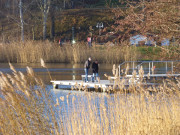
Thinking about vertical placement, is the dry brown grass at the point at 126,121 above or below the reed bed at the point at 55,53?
above

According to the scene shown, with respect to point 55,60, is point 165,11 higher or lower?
higher

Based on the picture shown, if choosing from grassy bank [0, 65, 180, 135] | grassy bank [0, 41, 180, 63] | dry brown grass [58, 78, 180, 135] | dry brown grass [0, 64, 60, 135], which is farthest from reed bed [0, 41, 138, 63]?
dry brown grass [0, 64, 60, 135]

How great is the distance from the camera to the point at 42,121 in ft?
19.9

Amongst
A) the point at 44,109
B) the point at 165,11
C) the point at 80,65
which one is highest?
the point at 165,11

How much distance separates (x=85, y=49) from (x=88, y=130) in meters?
25.1

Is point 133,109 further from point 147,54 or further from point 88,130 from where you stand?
point 147,54

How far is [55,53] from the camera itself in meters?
31.8

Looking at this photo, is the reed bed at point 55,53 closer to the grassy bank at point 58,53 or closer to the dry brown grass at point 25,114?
the grassy bank at point 58,53

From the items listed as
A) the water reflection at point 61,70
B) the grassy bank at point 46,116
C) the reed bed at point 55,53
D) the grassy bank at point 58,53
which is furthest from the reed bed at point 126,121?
the reed bed at point 55,53

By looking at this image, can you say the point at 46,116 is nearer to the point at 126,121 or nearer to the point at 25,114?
the point at 25,114

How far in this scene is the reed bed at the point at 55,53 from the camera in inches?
1201

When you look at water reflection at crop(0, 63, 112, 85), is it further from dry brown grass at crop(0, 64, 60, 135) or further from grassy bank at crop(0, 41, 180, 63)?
dry brown grass at crop(0, 64, 60, 135)

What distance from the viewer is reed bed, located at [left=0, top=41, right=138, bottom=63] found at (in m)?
30.5

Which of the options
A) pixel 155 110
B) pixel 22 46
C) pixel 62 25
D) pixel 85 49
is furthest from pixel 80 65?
pixel 62 25
